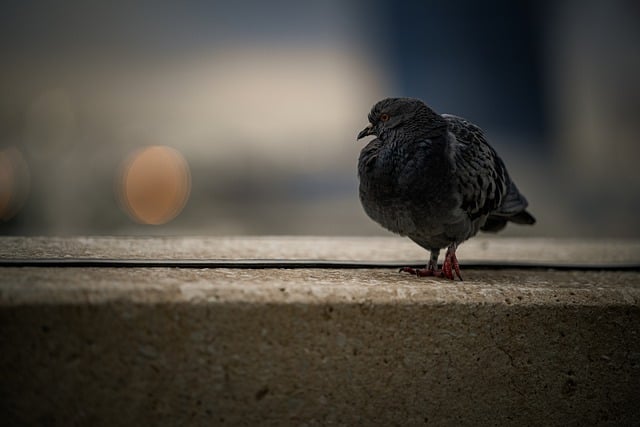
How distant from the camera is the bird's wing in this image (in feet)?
7.98

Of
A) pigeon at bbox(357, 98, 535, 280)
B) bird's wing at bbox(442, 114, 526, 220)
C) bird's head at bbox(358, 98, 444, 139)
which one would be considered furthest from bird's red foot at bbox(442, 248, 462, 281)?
bird's head at bbox(358, 98, 444, 139)

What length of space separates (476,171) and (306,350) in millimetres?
1064

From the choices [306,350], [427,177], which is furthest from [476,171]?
[306,350]

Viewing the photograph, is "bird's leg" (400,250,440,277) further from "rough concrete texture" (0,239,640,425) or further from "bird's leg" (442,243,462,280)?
"rough concrete texture" (0,239,640,425)

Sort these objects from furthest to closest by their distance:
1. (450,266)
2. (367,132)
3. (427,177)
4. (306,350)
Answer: (367,132) < (450,266) < (427,177) < (306,350)

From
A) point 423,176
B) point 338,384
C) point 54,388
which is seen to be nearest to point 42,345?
point 54,388

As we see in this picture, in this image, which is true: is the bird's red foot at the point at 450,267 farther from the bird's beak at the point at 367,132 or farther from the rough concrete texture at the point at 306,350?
the bird's beak at the point at 367,132

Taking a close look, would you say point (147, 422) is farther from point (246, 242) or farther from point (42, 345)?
point (246, 242)

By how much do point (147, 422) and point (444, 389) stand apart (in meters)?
0.94

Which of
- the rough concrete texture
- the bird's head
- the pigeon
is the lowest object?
the rough concrete texture

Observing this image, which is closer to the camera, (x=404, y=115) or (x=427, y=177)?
(x=427, y=177)

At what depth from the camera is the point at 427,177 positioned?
2365mm

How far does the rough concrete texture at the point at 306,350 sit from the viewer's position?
178 centimetres

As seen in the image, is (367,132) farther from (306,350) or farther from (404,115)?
(306,350)
